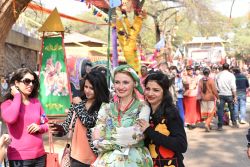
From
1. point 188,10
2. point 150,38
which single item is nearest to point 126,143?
point 188,10

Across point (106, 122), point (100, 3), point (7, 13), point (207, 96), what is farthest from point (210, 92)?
point (106, 122)

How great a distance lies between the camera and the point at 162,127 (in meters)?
3.03

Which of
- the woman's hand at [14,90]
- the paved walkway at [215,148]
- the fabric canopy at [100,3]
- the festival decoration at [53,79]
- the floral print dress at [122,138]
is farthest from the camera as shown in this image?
the festival decoration at [53,79]

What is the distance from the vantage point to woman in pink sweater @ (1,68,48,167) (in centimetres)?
372

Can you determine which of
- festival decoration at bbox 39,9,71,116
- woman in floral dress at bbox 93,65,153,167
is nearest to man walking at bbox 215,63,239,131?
festival decoration at bbox 39,9,71,116

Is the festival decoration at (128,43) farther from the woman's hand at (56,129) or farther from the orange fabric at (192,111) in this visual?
the woman's hand at (56,129)

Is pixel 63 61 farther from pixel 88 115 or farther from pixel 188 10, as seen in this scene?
pixel 188 10

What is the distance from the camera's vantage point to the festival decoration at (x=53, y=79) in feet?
Result: 36.6

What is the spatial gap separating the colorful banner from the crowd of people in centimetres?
728

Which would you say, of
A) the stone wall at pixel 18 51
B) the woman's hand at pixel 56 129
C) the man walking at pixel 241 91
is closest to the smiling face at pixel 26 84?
the woman's hand at pixel 56 129

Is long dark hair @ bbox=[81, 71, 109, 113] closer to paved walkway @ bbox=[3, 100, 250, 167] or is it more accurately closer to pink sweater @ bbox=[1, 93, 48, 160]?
pink sweater @ bbox=[1, 93, 48, 160]

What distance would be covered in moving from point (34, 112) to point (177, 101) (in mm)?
7154

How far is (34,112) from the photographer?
12.7 feet

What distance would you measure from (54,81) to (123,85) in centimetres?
845
